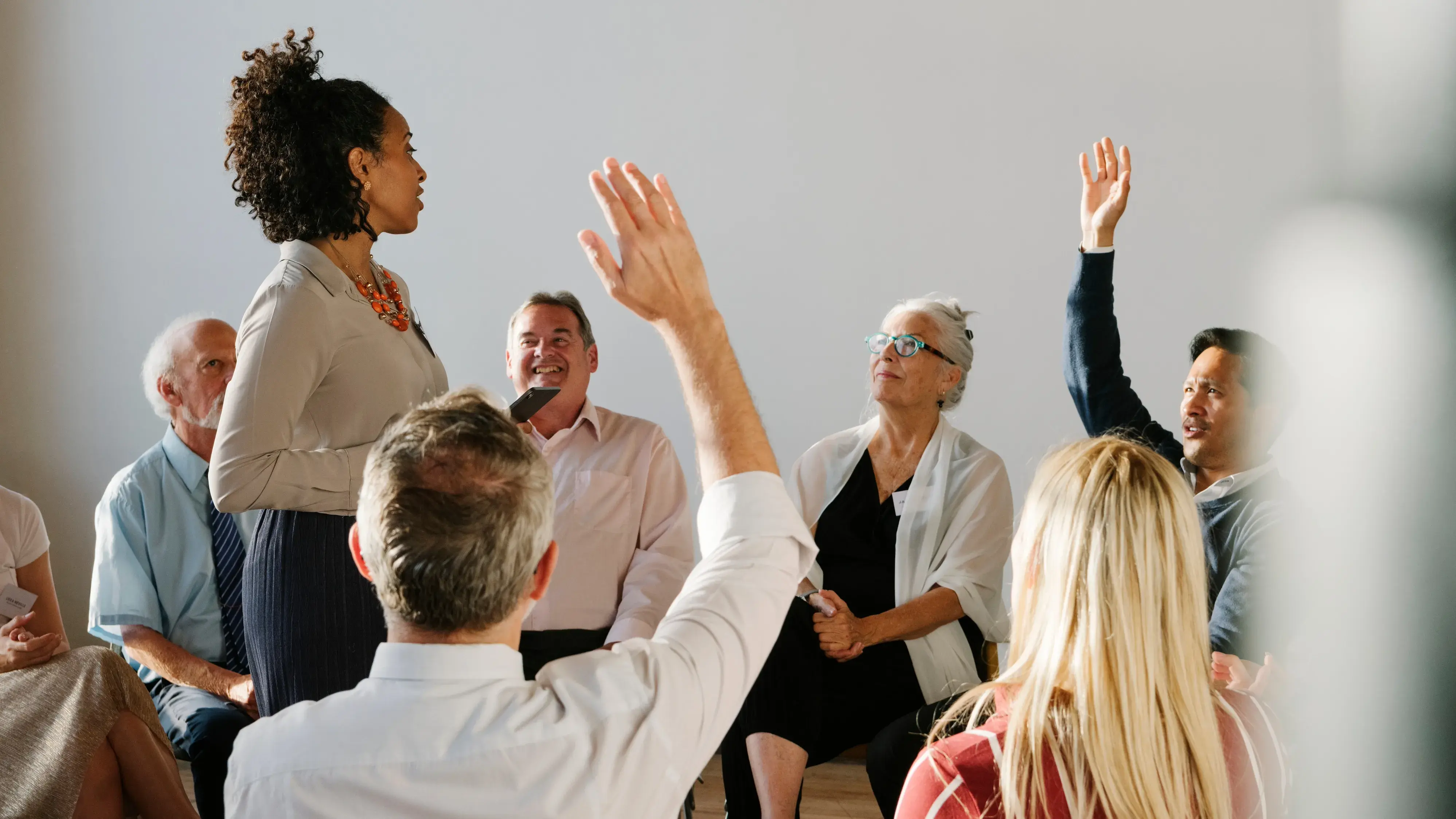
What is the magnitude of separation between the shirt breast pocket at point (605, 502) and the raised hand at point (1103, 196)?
113 cm

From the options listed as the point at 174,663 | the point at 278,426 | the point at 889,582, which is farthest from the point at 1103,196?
the point at 174,663

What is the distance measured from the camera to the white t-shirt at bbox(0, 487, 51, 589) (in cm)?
256

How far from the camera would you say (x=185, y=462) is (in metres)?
2.70

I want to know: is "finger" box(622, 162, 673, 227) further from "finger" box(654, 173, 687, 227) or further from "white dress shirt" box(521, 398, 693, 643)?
"white dress shirt" box(521, 398, 693, 643)

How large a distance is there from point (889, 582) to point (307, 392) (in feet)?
4.83

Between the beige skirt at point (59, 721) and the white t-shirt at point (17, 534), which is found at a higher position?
the white t-shirt at point (17, 534)

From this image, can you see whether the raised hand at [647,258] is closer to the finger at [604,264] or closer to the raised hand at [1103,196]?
the finger at [604,264]

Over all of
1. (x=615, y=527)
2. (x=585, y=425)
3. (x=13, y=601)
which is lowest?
(x=13, y=601)

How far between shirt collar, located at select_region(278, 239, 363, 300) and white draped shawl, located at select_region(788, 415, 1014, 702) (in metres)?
1.32

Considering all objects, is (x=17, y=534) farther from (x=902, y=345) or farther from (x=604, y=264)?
(x=604, y=264)

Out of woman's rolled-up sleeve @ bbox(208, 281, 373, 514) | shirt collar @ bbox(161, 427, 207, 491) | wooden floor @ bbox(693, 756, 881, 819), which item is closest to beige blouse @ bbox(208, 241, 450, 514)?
woman's rolled-up sleeve @ bbox(208, 281, 373, 514)

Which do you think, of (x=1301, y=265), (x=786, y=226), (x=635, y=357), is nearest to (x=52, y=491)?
(x=635, y=357)

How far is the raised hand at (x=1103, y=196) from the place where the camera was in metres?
2.27

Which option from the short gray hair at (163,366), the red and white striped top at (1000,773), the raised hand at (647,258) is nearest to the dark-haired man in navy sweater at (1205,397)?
the red and white striped top at (1000,773)
